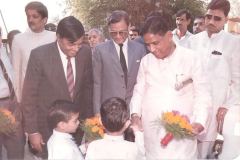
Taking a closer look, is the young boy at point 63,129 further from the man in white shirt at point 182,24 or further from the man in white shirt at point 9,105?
the man in white shirt at point 182,24

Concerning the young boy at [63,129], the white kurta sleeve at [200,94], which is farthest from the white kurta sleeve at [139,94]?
the young boy at [63,129]

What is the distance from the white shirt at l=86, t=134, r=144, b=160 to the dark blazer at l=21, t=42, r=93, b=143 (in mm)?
1119

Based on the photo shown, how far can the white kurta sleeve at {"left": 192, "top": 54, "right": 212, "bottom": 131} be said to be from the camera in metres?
4.55

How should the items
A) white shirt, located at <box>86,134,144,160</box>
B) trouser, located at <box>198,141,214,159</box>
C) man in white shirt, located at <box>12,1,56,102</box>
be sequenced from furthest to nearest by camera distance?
man in white shirt, located at <box>12,1,56,102</box> → trouser, located at <box>198,141,214,159</box> → white shirt, located at <box>86,134,144,160</box>

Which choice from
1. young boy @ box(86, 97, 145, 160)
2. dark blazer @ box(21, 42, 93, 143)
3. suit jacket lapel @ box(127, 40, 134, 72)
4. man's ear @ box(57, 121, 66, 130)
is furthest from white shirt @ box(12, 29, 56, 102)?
young boy @ box(86, 97, 145, 160)

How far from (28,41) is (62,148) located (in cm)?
327

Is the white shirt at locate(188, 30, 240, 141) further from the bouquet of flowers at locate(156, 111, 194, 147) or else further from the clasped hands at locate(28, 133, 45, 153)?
the clasped hands at locate(28, 133, 45, 153)

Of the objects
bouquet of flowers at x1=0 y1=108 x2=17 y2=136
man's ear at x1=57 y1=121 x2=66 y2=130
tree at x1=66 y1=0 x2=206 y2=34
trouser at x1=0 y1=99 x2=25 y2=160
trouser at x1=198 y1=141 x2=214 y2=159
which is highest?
man's ear at x1=57 y1=121 x2=66 y2=130

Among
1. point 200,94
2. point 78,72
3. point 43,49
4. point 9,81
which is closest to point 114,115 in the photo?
point 200,94

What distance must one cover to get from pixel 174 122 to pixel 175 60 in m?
0.74

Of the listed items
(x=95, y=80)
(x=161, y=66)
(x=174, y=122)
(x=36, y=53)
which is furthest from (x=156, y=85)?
(x=36, y=53)

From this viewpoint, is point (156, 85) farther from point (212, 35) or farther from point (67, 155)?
point (212, 35)

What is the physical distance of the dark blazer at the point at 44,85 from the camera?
4992 millimetres

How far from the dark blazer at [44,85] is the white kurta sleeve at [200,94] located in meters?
1.29
